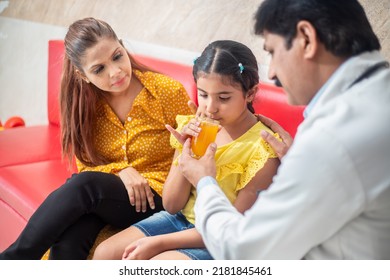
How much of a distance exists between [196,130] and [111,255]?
47cm

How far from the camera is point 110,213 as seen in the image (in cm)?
169

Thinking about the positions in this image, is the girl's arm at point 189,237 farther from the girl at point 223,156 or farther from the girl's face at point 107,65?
the girl's face at point 107,65

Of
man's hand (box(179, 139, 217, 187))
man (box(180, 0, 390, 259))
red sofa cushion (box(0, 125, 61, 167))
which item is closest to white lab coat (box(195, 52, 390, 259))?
man (box(180, 0, 390, 259))

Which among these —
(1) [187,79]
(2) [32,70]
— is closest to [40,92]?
(2) [32,70]

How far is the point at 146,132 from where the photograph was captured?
→ 1898mm

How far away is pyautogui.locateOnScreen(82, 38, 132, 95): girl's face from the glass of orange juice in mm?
494

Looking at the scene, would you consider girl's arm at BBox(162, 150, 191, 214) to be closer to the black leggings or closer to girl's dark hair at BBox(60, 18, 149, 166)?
the black leggings

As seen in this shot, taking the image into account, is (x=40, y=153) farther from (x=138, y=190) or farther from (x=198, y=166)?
(x=198, y=166)

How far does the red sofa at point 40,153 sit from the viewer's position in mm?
1829

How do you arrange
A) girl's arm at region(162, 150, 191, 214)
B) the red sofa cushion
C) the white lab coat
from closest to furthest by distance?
1. the white lab coat
2. girl's arm at region(162, 150, 191, 214)
3. the red sofa cushion

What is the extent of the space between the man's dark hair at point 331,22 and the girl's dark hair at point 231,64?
0.40 metres

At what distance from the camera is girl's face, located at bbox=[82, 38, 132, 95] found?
1791 mm

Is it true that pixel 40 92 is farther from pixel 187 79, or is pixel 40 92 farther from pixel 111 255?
pixel 111 255

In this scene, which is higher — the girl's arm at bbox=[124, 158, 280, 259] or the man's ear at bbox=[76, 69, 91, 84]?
the man's ear at bbox=[76, 69, 91, 84]
